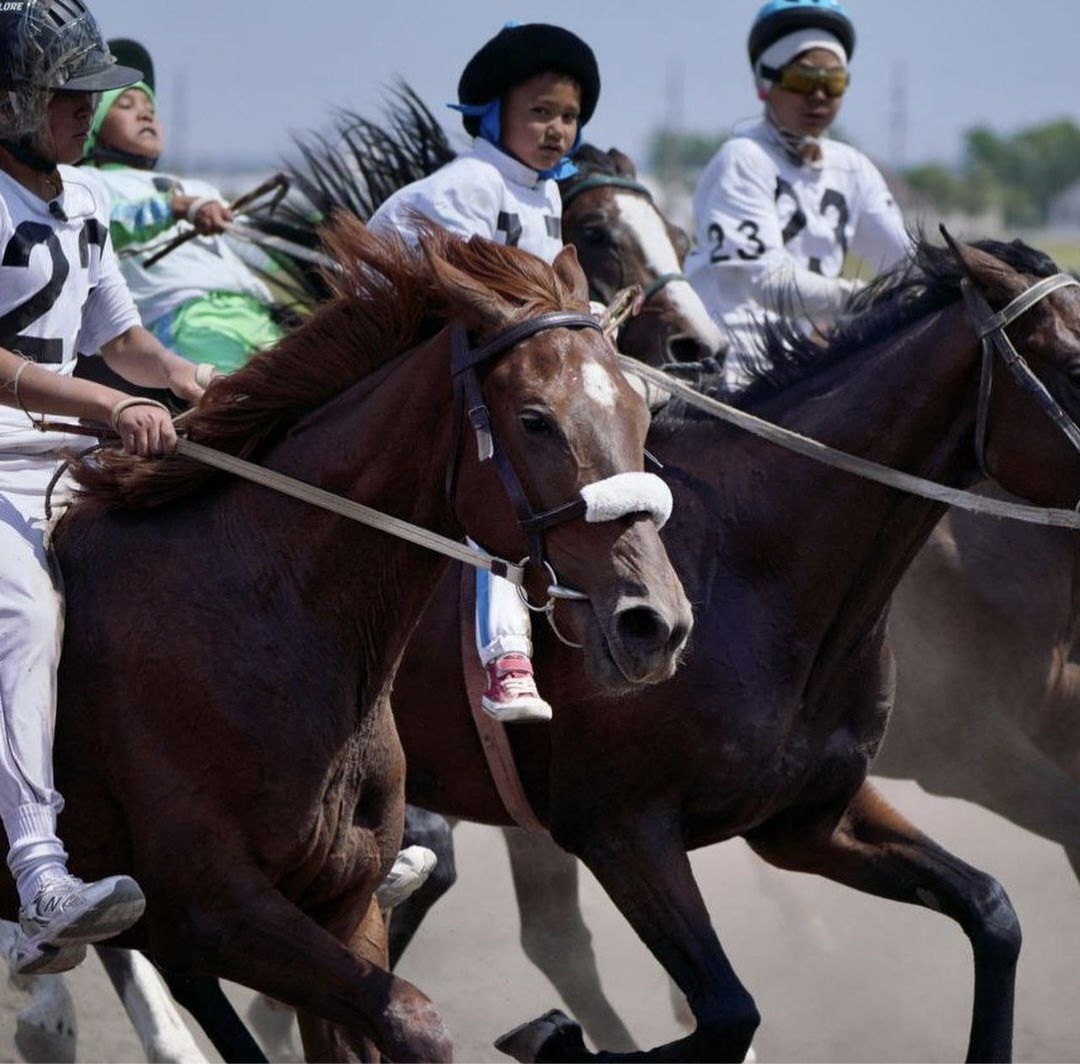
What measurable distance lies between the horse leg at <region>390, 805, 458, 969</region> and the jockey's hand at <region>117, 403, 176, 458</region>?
175 centimetres

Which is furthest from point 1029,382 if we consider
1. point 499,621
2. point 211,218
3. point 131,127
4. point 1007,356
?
point 131,127

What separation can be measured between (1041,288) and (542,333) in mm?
1549

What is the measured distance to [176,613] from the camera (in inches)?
161

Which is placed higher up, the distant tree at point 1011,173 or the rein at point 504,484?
the rein at point 504,484

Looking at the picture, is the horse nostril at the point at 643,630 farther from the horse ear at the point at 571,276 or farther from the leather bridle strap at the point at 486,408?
the horse ear at the point at 571,276

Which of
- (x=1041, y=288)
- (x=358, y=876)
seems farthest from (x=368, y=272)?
(x=1041, y=288)

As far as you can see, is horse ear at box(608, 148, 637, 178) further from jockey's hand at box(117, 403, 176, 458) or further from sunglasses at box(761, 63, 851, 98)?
jockey's hand at box(117, 403, 176, 458)

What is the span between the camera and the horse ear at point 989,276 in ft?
15.8

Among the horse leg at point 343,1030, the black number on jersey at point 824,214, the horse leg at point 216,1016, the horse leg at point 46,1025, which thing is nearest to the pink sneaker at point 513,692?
the horse leg at point 343,1030

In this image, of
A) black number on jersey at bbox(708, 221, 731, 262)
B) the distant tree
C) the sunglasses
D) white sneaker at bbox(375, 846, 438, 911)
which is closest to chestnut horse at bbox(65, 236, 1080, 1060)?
white sneaker at bbox(375, 846, 438, 911)

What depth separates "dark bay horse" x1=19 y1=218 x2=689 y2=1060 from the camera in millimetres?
3822

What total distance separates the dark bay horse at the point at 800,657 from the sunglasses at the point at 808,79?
2138mm

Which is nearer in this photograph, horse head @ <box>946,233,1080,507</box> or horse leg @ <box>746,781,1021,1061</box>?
horse head @ <box>946,233,1080,507</box>

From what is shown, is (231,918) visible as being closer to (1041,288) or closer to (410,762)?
(410,762)
